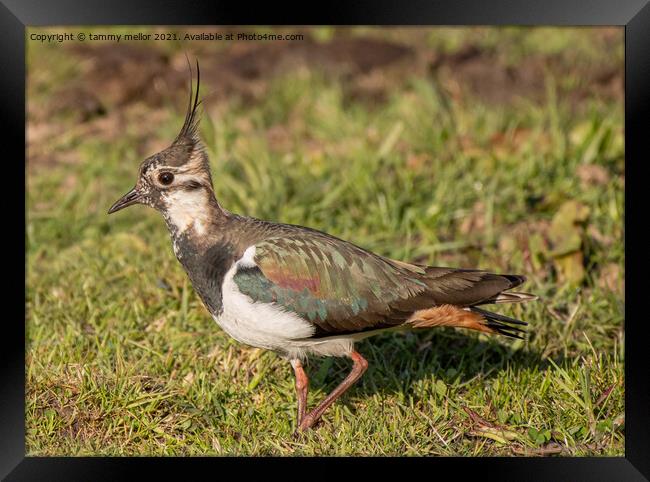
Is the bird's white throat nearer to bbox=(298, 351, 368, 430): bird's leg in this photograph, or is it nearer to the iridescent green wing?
the iridescent green wing

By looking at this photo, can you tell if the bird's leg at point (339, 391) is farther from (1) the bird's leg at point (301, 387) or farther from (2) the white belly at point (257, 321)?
(2) the white belly at point (257, 321)

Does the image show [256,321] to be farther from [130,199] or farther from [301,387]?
[130,199]

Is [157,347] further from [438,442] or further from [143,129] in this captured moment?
[143,129]

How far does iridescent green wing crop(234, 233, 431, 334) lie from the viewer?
4.59m

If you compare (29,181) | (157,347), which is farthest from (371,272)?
(29,181)

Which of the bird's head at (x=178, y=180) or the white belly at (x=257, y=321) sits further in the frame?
the bird's head at (x=178, y=180)

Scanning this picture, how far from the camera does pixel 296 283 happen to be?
182 inches

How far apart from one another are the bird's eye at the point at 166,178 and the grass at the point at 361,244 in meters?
1.04

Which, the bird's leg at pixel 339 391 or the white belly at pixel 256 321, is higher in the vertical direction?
the white belly at pixel 256 321

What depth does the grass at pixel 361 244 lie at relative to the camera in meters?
4.80

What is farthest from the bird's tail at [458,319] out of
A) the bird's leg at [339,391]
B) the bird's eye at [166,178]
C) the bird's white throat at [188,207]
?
the bird's eye at [166,178]

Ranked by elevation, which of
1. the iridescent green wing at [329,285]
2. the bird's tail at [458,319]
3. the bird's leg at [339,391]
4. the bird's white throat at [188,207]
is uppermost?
the bird's white throat at [188,207]

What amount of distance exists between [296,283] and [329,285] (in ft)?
0.55

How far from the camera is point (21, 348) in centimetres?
466
